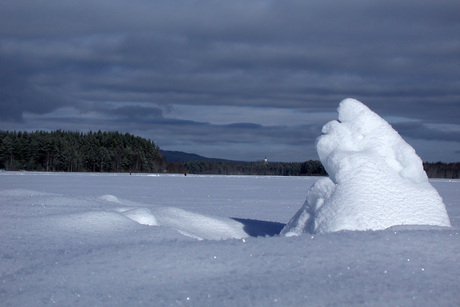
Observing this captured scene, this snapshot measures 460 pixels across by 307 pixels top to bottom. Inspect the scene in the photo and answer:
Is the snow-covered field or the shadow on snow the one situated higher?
the snow-covered field

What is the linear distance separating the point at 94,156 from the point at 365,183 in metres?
86.0

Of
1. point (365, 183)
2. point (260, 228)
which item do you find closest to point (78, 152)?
point (260, 228)

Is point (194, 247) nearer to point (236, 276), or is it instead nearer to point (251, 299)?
point (236, 276)

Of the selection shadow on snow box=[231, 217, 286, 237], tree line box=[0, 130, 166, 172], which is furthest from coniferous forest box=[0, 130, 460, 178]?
shadow on snow box=[231, 217, 286, 237]

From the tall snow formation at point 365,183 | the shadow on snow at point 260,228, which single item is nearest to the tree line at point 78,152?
the shadow on snow at point 260,228

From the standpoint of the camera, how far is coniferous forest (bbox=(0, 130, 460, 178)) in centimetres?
7988

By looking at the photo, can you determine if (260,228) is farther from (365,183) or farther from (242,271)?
(242,271)

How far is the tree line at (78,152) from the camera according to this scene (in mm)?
79562

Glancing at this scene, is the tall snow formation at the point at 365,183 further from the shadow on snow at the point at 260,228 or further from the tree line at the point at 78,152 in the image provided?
the tree line at the point at 78,152

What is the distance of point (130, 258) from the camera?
3438 mm

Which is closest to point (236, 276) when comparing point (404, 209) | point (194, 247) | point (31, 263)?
point (194, 247)

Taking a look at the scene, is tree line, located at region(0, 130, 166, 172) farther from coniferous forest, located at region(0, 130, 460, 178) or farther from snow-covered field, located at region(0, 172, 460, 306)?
snow-covered field, located at region(0, 172, 460, 306)

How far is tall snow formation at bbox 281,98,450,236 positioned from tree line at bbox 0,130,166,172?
3117 inches

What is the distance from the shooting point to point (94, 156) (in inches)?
3425
